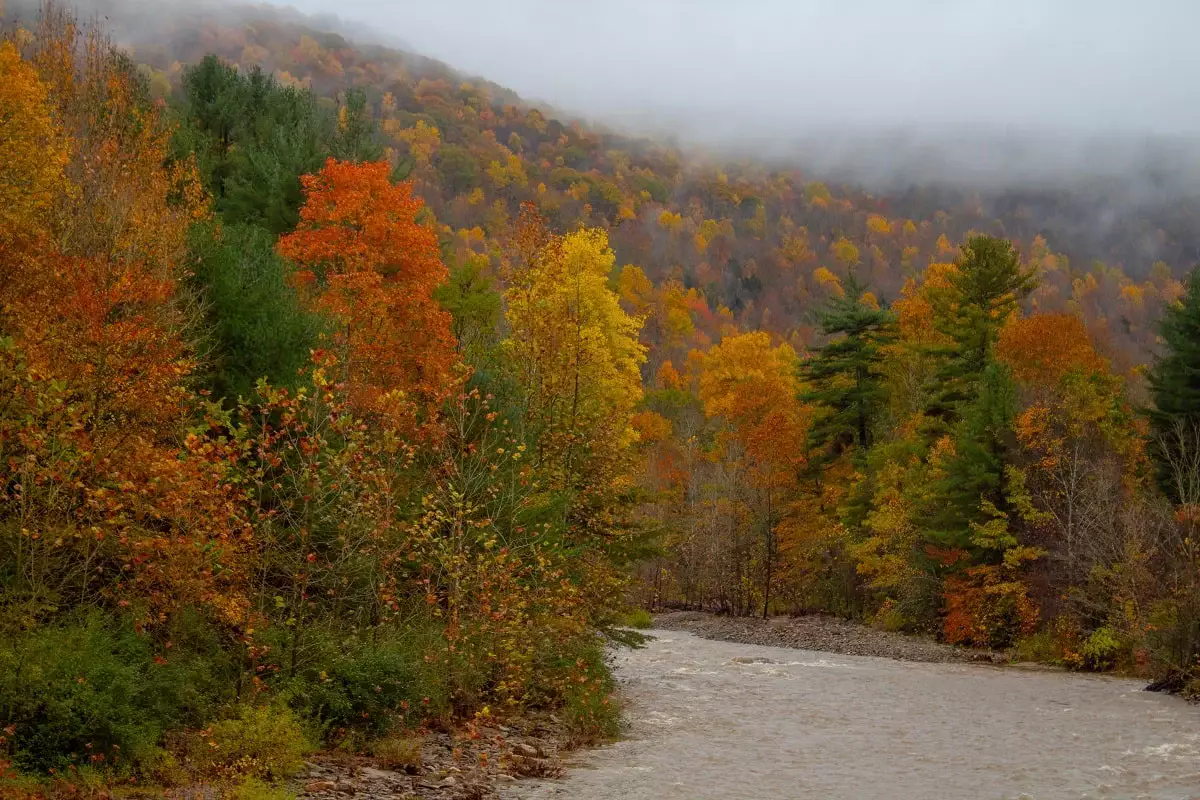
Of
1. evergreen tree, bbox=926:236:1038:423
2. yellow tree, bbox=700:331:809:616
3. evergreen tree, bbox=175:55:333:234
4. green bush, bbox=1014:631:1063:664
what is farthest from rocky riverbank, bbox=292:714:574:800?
Result: yellow tree, bbox=700:331:809:616

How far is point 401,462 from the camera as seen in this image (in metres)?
19.3

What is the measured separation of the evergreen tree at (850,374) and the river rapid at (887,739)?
20.0m

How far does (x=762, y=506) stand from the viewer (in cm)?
5422

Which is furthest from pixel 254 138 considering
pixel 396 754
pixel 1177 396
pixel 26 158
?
pixel 1177 396

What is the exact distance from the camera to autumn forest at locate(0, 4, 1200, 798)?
13.9 m

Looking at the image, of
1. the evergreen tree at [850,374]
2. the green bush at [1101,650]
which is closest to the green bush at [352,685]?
the green bush at [1101,650]

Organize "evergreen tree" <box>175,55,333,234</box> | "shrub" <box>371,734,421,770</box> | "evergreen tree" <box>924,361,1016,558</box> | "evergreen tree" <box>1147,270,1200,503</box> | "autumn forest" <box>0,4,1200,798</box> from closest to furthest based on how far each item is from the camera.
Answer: "autumn forest" <box>0,4,1200,798</box> < "shrub" <box>371,734,421,770</box> < "evergreen tree" <box>175,55,333,234</box> < "evergreen tree" <box>1147,270,1200,503</box> < "evergreen tree" <box>924,361,1016,558</box>

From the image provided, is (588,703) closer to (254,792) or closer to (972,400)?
(254,792)

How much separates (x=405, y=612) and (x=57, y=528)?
310 inches

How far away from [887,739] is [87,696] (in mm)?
15995

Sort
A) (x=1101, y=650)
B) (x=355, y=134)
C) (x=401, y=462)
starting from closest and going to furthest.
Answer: (x=401, y=462), (x=1101, y=650), (x=355, y=134)

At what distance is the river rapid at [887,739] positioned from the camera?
16.9 meters

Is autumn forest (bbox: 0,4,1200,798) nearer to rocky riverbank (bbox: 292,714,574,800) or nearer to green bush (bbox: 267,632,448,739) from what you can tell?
green bush (bbox: 267,632,448,739)

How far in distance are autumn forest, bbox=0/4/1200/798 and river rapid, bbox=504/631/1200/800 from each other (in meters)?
2.03
